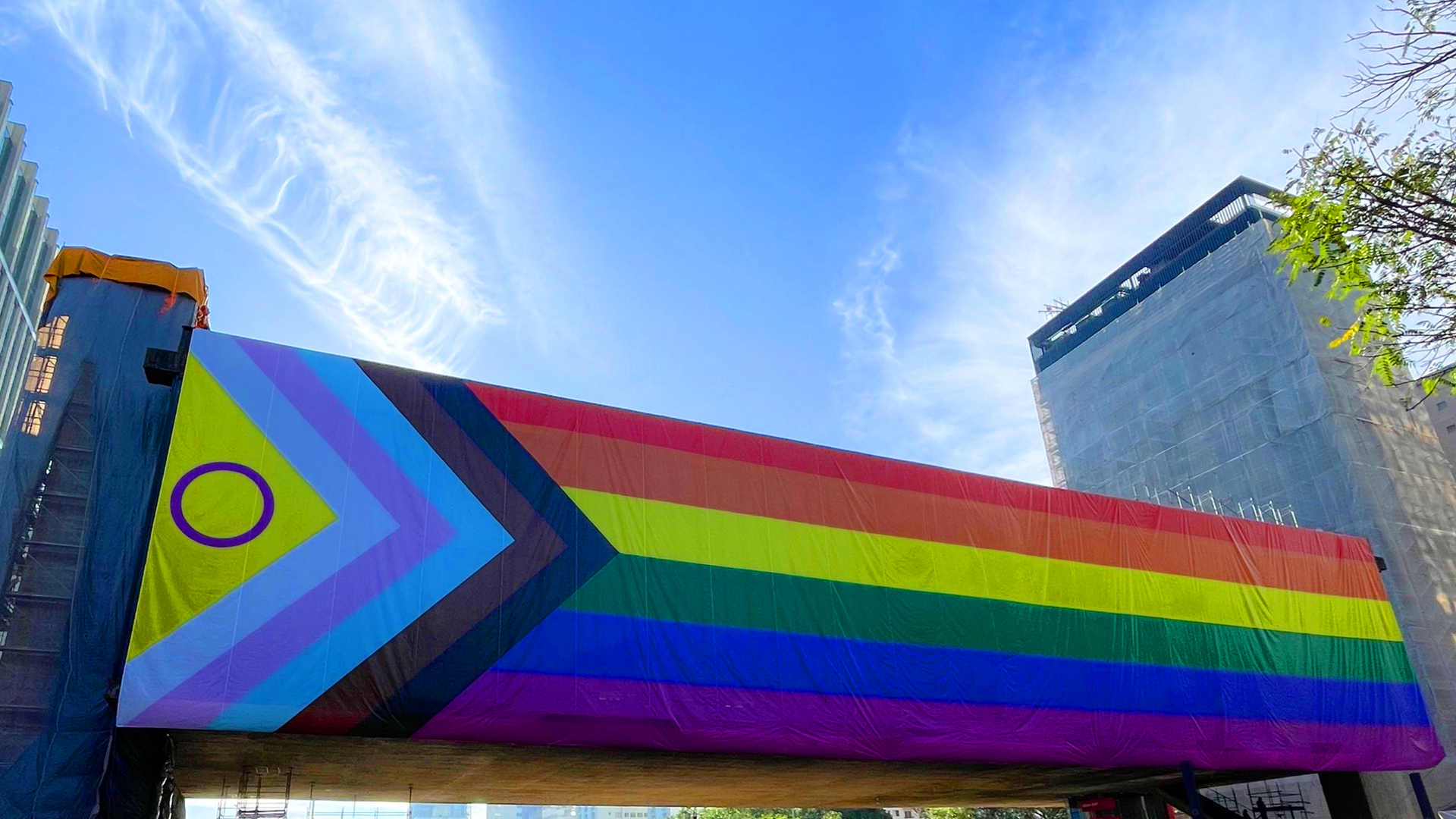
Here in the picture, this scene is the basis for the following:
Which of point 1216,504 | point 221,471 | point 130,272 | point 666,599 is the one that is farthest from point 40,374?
point 1216,504

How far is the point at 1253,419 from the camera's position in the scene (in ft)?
107

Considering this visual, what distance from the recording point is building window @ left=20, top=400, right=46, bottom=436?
13.7m

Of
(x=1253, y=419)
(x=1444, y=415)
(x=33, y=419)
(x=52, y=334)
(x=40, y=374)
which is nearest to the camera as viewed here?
(x=33, y=419)

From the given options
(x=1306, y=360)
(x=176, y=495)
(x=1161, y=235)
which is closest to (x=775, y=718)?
(x=176, y=495)

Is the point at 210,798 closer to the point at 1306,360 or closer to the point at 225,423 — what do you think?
the point at 225,423

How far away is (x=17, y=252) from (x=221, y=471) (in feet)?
138

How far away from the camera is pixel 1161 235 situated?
39.1 m

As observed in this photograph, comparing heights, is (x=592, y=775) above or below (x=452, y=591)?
below

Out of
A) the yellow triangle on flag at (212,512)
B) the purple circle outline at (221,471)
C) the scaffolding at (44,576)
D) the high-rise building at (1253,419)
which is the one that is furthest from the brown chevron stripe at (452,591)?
the high-rise building at (1253,419)

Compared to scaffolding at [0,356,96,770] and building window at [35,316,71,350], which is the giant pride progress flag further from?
building window at [35,316,71,350]

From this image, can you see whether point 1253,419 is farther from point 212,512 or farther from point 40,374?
point 40,374

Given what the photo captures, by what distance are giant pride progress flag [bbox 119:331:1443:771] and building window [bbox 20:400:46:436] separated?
1.85 metres

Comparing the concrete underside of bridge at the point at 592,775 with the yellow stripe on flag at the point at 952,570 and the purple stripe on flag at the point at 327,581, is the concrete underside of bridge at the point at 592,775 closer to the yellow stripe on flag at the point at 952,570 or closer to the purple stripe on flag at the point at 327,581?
the purple stripe on flag at the point at 327,581

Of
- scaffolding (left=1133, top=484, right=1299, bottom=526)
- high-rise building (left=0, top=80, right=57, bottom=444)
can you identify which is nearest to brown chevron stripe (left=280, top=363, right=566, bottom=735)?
scaffolding (left=1133, top=484, right=1299, bottom=526)
